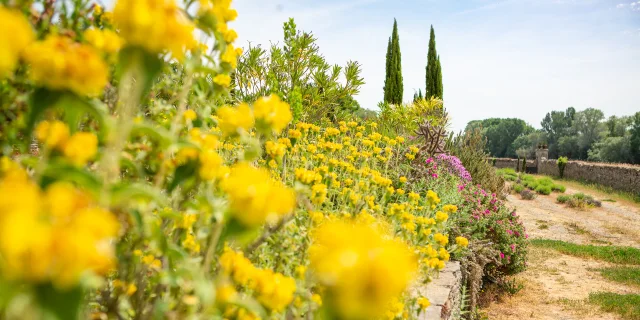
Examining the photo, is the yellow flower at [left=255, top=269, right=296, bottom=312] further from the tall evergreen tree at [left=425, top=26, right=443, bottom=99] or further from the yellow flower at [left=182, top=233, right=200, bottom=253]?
the tall evergreen tree at [left=425, top=26, right=443, bottom=99]

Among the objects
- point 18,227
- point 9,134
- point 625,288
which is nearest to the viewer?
point 18,227

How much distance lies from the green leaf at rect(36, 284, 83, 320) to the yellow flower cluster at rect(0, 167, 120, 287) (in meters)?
0.02

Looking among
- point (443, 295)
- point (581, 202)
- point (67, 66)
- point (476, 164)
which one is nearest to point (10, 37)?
point (67, 66)

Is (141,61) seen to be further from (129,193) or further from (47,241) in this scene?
(47,241)

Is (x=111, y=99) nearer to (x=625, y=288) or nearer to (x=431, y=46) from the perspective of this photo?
(x=625, y=288)

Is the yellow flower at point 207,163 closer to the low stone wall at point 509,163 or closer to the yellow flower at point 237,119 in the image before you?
the yellow flower at point 237,119

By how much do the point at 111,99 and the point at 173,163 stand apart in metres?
0.34

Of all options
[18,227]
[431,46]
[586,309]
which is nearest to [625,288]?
[586,309]

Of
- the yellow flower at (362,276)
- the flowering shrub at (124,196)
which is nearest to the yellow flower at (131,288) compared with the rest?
the flowering shrub at (124,196)

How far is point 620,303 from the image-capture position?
6.78 m

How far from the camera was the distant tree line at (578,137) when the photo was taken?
34469 millimetres

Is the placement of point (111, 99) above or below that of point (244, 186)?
above

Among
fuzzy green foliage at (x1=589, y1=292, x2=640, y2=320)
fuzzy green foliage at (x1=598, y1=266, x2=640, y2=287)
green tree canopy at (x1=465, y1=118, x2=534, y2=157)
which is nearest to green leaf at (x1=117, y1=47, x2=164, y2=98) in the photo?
fuzzy green foliage at (x1=589, y1=292, x2=640, y2=320)

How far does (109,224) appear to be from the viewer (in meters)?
0.46
